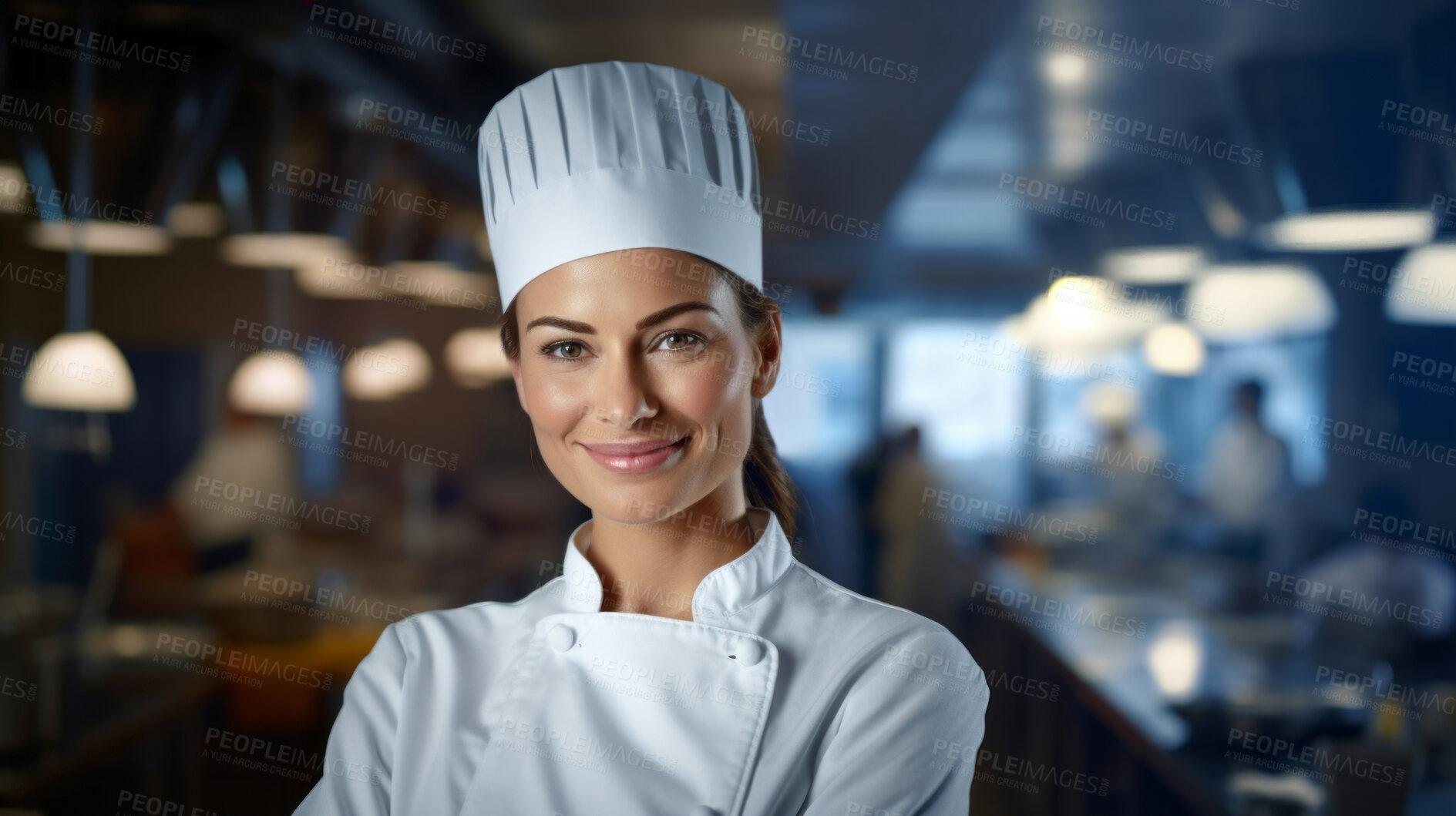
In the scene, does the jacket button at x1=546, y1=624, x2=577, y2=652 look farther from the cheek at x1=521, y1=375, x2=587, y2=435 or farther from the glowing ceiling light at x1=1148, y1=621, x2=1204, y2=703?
the glowing ceiling light at x1=1148, y1=621, x2=1204, y2=703

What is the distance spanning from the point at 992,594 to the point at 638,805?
2875 mm

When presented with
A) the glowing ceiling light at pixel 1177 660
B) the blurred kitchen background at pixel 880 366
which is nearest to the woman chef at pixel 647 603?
the blurred kitchen background at pixel 880 366

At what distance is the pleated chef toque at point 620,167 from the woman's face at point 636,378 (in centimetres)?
3

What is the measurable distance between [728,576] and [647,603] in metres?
0.08

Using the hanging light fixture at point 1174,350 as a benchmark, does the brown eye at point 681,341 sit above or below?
above

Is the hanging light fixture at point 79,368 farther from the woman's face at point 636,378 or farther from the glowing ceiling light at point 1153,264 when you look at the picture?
the glowing ceiling light at point 1153,264

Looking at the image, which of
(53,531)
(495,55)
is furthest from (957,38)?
(53,531)

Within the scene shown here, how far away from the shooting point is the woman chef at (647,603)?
2.55ft

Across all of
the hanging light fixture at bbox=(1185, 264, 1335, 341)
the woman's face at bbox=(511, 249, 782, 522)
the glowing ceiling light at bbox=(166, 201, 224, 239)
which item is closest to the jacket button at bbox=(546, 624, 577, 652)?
the woman's face at bbox=(511, 249, 782, 522)

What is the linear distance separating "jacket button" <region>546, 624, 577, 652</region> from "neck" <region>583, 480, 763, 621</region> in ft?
0.14

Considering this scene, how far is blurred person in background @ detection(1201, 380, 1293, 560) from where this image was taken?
3461 millimetres

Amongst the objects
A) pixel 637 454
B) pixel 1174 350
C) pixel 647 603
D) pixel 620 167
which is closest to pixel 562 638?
pixel 647 603

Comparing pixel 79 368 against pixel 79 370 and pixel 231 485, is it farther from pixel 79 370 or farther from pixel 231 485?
pixel 231 485

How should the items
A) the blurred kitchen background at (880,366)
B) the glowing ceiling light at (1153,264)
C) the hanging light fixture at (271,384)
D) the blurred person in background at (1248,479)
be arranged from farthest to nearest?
the glowing ceiling light at (1153,264) → the blurred person in background at (1248,479) → the hanging light fixture at (271,384) → the blurred kitchen background at (880,366)
